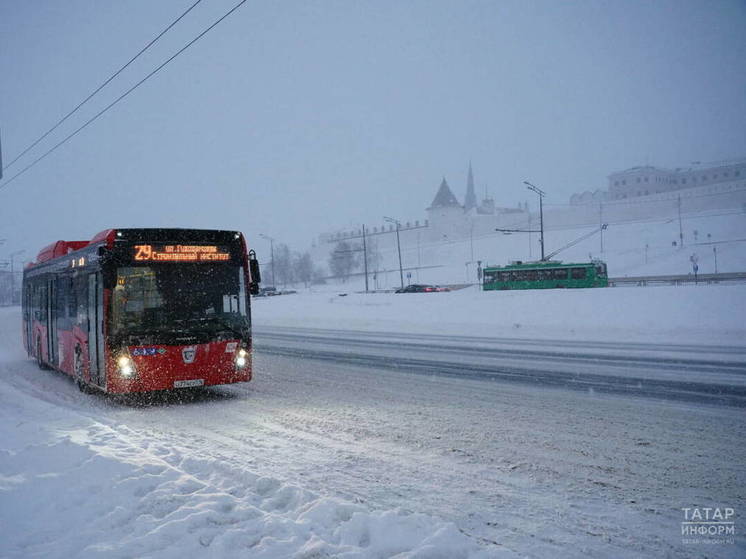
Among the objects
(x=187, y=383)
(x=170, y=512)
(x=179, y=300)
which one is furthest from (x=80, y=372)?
(x=170, y=512)

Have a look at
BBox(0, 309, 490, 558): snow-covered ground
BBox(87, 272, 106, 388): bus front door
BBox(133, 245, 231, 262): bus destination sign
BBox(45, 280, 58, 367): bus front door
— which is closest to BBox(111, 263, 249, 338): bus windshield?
BBox(133, 245, 231, 262): bus destination sign

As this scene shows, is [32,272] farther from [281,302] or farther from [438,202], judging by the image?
[438,202]

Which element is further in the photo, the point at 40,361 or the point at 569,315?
the point at 569,315

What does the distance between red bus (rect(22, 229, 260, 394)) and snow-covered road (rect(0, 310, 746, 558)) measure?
0.65 meters

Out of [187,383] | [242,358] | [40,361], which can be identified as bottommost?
[40,361]

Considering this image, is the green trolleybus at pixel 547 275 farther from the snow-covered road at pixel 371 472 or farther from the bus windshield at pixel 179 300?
the bus windshield at pixel 179 300

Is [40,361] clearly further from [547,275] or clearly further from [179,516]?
[547,275]

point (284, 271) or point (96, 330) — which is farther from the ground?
point (284, 271)

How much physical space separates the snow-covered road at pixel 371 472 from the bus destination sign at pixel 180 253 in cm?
253

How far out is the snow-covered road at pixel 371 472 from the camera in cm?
427

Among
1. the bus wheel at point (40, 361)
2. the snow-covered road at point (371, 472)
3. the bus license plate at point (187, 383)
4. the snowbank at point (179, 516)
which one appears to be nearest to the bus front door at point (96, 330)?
the snow-covered road at point (371, 472)

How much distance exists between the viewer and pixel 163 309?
386 inches

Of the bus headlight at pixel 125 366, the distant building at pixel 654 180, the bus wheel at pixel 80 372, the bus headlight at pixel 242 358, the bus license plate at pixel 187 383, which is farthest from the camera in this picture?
the distant building at pixel 654 180

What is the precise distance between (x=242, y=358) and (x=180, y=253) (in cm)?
212
